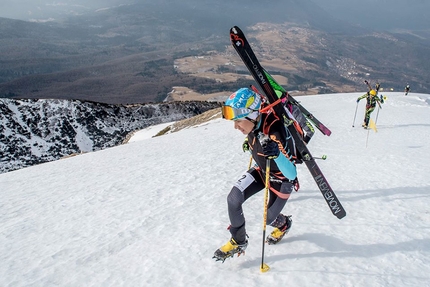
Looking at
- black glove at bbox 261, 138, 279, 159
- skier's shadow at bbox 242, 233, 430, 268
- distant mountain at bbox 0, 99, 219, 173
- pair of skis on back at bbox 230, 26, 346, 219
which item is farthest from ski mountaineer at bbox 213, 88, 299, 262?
distant mountain at bbox 0, 99, 219, 173

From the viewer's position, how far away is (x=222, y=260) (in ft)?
18.2

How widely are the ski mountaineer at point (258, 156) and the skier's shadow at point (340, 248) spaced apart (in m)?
0.70

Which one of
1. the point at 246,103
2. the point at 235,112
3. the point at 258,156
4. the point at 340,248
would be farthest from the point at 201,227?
the point at 246,103

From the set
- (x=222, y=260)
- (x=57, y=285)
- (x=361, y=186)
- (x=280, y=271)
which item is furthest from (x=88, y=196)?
(x=361, y=186)

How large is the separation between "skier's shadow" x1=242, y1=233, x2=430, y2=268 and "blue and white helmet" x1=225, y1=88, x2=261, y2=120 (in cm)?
284

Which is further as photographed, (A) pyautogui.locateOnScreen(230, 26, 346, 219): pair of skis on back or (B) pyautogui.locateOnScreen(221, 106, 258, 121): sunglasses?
(A) pyautogui.locateOnScreen(230, 26, 346, 219): pair of skis on back

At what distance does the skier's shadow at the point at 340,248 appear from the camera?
226 inches

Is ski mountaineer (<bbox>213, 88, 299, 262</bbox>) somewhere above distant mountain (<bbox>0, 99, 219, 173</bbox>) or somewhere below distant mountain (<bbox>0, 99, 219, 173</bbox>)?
above

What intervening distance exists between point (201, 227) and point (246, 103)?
3.78m

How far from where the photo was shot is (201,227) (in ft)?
24.2

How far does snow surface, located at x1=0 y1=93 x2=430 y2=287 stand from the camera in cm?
546

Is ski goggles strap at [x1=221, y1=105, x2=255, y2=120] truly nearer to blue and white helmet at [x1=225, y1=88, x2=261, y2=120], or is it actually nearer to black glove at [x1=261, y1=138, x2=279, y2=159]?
blue and white helmet at [x1=225, y1=88, x2=261, y2=120]

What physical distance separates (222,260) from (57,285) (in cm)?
321

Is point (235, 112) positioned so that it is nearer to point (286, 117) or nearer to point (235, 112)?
point (235, 112)
